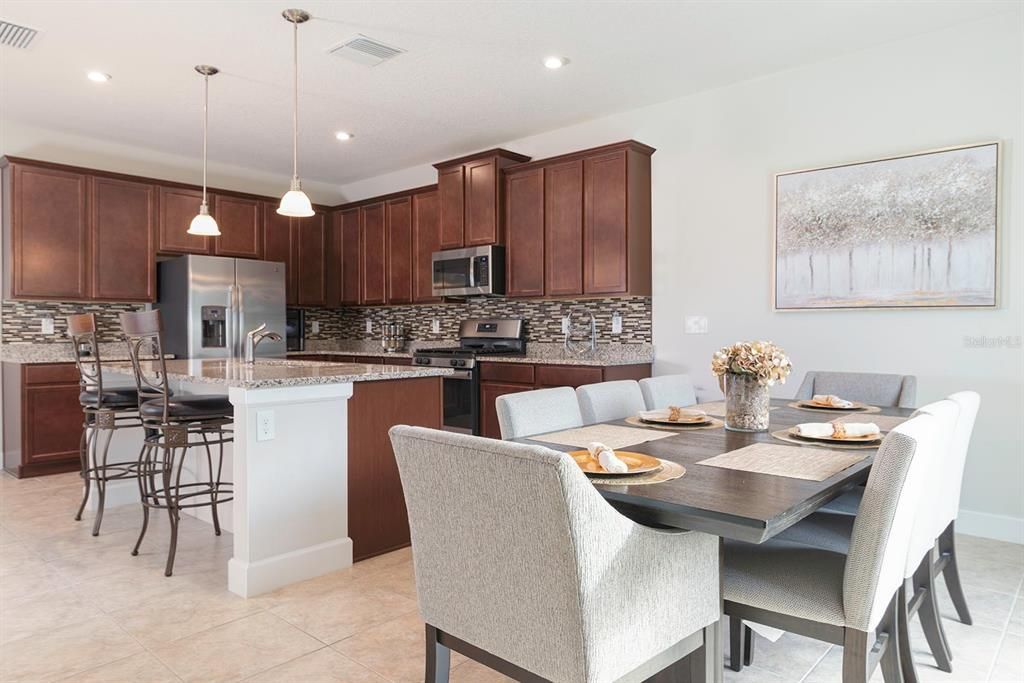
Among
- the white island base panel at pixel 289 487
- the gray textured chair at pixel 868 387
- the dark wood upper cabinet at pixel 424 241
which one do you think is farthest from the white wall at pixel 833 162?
Answer: the white island base panel at pixel 289 487

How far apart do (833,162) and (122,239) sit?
5.23 metres

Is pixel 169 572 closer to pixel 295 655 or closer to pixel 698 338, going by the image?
pixel 295 655

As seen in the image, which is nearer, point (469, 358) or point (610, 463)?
point (610, 463)

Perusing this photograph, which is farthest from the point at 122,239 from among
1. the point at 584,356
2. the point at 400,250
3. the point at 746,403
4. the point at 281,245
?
the point at 746,403

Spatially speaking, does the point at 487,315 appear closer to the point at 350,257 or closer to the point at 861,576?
the point at 350,257

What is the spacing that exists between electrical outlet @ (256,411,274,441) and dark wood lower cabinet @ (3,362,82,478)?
315 centimetres

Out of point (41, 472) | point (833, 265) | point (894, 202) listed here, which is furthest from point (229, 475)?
point (894, 202)

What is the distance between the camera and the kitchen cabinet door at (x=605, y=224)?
14.6 ft

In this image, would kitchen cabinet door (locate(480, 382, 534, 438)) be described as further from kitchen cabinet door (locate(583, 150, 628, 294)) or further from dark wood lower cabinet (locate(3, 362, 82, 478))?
Result: dark wood lower cabinet (locate(3, 362, 82, 478))

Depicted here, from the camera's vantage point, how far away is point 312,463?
2738 millimetres

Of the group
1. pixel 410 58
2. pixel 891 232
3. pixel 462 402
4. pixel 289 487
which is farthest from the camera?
pixel 462 402

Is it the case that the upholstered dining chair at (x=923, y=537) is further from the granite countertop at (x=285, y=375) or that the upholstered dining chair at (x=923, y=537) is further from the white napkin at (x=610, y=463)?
the granite countertop at (x=285, y=375)

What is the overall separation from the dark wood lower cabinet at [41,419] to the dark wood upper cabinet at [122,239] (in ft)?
2.43

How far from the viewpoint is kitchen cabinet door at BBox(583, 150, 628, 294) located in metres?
4.45
